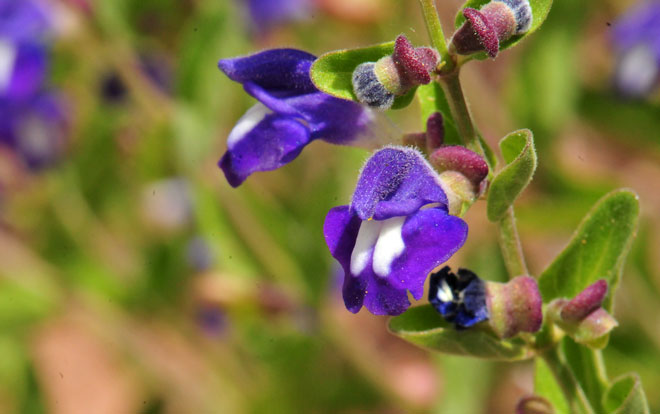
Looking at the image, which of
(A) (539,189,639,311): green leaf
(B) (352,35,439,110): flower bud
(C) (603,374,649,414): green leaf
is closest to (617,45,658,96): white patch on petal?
(A) (539,189,639,311): green leaf

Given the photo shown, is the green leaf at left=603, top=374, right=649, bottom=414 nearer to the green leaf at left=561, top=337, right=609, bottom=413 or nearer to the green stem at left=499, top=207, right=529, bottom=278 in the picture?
the green leaf at left=561, top=337, right=609, bottom=413

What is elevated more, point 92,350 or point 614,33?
point 614,33

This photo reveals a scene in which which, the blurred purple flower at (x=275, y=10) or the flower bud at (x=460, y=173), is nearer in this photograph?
the flower bud at (x=460, y=173)

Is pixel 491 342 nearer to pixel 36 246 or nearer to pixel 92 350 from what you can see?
pixel 36 246

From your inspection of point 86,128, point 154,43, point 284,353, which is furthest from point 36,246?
point 284,353

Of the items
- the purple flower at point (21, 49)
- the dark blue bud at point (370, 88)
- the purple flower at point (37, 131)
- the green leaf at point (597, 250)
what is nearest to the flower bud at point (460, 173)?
the dark blue bud at point (370, 88)

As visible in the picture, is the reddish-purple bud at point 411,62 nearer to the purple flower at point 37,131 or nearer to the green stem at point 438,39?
the green stem at point 438,39

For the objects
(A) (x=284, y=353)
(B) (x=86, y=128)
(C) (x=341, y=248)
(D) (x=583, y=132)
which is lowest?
(D) (x=583, y=132)
